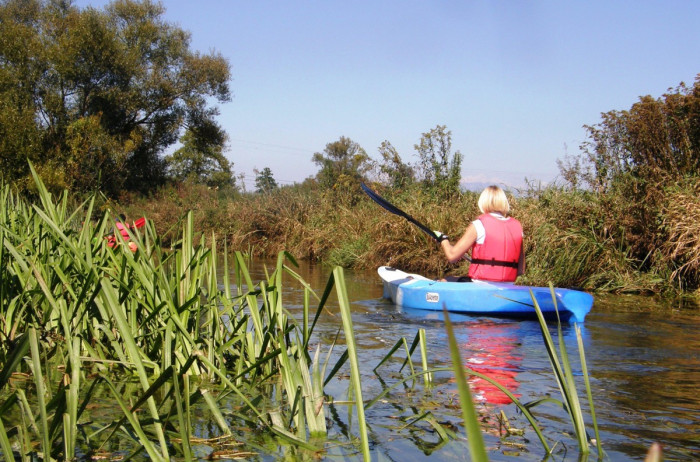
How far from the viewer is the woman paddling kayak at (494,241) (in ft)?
23.3

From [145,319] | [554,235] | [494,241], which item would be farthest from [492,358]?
[554,235]

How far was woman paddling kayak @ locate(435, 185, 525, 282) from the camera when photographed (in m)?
7.09

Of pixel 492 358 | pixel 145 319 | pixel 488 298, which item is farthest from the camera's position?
pixel 488 298

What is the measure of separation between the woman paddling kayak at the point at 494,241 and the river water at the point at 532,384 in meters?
0.57

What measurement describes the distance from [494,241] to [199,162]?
117 ft

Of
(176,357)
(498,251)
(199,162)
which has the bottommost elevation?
(176,357)

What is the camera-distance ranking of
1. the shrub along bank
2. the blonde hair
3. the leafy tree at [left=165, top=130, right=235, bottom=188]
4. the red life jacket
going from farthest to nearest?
the leafy tree at [left=165, top=130, right=235, bottom=188] → the shrub along bank → the blonde hair → the red life jacket

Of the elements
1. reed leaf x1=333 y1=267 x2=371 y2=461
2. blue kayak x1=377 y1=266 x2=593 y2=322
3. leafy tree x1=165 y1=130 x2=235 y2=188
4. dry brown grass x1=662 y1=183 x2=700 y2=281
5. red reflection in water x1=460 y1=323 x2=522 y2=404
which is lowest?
red reflection in water x1=460 y1=323 x2=522 y2=404

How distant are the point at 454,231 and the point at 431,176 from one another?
334cm

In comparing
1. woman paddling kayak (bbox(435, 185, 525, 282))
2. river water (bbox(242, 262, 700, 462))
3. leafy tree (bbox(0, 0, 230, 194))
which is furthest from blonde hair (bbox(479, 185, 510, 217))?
leafy tree (bbox(0, 0, 230, 194))

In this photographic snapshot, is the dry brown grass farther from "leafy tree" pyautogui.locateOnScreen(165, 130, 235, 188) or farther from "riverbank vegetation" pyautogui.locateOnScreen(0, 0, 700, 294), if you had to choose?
"leafy tree" pyautogui.locateOnScreen(165, 130, 235, 188)

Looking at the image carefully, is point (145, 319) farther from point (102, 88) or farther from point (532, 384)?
point (102, 88)

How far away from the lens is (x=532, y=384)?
4090 millimetres

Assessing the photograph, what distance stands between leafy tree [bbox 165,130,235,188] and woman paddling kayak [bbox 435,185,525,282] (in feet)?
73.8
